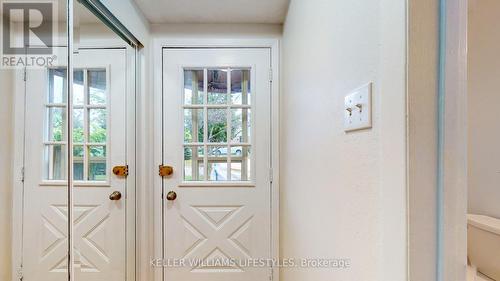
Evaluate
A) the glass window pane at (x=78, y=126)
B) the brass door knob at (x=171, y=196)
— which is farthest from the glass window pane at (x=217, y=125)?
the glass window pane at (x=78, y=126)

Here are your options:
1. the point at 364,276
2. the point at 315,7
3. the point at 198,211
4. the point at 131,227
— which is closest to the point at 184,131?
the point at 198,211

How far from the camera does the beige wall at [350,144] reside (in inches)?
18.7

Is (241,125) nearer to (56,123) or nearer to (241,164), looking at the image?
(241,164)

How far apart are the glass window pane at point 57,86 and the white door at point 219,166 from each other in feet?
2.65

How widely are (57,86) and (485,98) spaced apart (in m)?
2.20

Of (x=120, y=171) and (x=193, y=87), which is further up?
(x=193, y=87)

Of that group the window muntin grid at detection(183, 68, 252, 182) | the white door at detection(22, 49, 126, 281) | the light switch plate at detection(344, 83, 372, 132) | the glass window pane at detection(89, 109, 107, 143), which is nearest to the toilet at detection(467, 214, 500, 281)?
the light switch plate at detection(344, 83, 372, 132)

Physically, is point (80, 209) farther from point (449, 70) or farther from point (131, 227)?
point (449, 70)

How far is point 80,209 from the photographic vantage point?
4.28 ft

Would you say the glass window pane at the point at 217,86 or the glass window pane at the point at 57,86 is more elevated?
the glass window pane at the point at 217,86

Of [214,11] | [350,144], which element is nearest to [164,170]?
[214,11]

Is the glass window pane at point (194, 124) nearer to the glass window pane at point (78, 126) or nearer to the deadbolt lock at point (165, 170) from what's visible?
the deadbolt lock at point (165, 170)

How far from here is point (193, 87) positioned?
1.95 meters

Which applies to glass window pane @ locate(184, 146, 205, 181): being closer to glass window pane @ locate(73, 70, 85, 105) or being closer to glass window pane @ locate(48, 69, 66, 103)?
glass window pane @ locate(73, 70, 85, 105)
